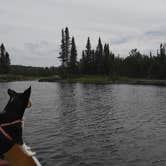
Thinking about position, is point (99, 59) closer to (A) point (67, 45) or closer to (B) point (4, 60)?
(A) point (67, 45)

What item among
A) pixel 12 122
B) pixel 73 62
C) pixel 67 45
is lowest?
pixel 12 122

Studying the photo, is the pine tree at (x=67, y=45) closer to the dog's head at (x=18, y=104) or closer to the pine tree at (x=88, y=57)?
the pine tree at (x=88, y=57)

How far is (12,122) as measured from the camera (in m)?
8.89

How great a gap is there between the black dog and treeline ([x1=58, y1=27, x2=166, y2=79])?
358 feet

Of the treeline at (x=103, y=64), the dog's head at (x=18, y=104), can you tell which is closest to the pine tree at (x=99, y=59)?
the treeline at (x=103, y=64)

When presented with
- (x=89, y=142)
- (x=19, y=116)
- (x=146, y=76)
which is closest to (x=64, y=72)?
(x=146, y=76)

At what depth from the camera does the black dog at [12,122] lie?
8765 mm

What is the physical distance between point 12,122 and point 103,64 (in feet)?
387

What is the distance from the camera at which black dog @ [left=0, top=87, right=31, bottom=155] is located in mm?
8765

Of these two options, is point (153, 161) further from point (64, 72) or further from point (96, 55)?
point (96, 55)

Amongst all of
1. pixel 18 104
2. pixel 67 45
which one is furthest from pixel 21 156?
pixel 67 45

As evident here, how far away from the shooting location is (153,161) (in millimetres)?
14344

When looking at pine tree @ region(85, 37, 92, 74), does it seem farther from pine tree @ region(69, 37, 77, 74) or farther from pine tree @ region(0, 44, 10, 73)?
pine tree @ region(0, 44, 10, 73)

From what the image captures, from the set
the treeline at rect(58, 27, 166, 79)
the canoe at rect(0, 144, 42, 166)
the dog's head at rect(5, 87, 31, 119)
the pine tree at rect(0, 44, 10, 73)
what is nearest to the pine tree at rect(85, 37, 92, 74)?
the treeline at rect(58, 27, 166, 79)
